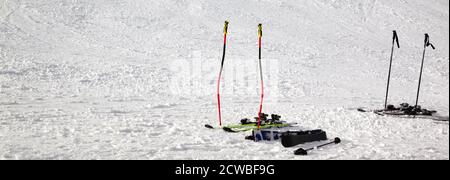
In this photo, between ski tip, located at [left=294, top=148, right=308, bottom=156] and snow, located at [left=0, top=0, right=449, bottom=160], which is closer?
ski tip, located at [left=294, top=148, right=308, bottom=156]

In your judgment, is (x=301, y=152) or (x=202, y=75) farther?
(x=202, y=75)

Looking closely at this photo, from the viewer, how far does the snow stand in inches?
313

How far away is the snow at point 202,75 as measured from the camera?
26.1 ft

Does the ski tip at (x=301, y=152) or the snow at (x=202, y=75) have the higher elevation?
the snow at (x=202, y=75)

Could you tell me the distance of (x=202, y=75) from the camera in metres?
20.8

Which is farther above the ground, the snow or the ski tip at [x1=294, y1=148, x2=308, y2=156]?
the snow

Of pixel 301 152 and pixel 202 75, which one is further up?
pixel 202 75

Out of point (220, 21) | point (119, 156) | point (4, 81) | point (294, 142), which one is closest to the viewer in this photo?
point (119, 156)

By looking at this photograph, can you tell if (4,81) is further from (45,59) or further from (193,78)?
(193,78)

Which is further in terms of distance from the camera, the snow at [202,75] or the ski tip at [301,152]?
the snow at [202,75]
